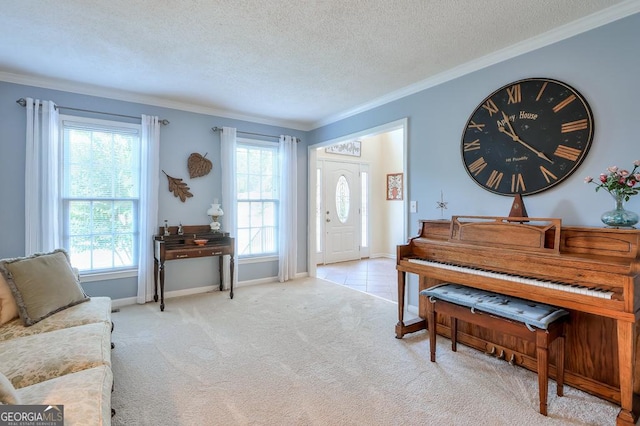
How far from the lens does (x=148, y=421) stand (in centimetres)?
175

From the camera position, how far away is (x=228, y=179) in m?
4.37

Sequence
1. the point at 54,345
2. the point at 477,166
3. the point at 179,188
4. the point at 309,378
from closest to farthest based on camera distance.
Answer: the point at 54,345 < the point at 309,378 < the point at 477,166 < the point at 179,188

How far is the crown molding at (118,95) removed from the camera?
323 centimetres

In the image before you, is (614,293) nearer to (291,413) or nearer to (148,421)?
(291,413)

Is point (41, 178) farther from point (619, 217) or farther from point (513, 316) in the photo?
point (619, 217)

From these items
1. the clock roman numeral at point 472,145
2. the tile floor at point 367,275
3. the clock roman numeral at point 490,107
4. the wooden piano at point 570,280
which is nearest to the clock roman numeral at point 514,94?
the clock roman numeral at point 490,107

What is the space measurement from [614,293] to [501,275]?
1.88 ft

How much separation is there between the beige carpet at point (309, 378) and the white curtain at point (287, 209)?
154 cm

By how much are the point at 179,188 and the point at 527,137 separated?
3.82 meters

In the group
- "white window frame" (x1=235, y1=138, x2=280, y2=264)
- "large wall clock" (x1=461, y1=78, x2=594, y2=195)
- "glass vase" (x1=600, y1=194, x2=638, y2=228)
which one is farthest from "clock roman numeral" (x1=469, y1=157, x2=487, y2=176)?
"white window frame" (x1=235, y1=138, x2=280, y2=264)

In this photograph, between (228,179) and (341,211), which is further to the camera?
(341,211)

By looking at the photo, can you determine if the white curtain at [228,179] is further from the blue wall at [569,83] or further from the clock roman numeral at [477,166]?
the clock roman numeral at [477,166]

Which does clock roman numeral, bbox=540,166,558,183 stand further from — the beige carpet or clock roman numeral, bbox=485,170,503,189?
the beige carpet

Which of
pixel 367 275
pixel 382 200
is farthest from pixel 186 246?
pixel 382 200
